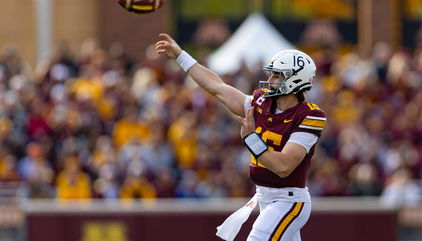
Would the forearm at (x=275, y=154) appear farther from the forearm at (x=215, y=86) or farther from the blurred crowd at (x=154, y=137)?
the blurred crowd at (x=154, y=137)

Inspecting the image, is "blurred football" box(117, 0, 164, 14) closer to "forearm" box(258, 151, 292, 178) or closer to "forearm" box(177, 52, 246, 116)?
"forearm" box(177, 52, 246, 116)

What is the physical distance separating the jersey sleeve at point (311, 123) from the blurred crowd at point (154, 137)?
7.64 metres

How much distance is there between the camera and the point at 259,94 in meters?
8.36

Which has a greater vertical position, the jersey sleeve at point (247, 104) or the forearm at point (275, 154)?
the jersey sleeve at point (247, 104)

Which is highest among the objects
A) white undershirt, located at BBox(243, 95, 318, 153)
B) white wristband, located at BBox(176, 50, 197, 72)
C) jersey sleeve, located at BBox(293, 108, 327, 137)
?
white wristband, located at BBox(176, 50, 197, 72)

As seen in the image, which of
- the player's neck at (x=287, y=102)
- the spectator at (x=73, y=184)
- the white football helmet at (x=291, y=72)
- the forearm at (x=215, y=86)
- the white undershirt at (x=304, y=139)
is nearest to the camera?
the white undershirt at (x=304, y=139)

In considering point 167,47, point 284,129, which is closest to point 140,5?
→ point 167,47

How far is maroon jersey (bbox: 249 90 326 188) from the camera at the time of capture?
805cm

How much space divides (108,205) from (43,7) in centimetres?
630

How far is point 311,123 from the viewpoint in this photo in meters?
8.04

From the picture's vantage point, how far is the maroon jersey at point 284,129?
317 inches

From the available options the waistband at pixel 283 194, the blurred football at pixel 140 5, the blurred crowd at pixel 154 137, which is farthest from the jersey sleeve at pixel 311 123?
the blurred crowd at pixel 154 137

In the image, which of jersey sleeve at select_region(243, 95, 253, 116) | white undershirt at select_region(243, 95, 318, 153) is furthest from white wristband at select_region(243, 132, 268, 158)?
jersey sleeve at select_region(243, 95, 253, 116)

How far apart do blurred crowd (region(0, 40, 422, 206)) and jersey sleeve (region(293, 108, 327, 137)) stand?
7.64 metres
